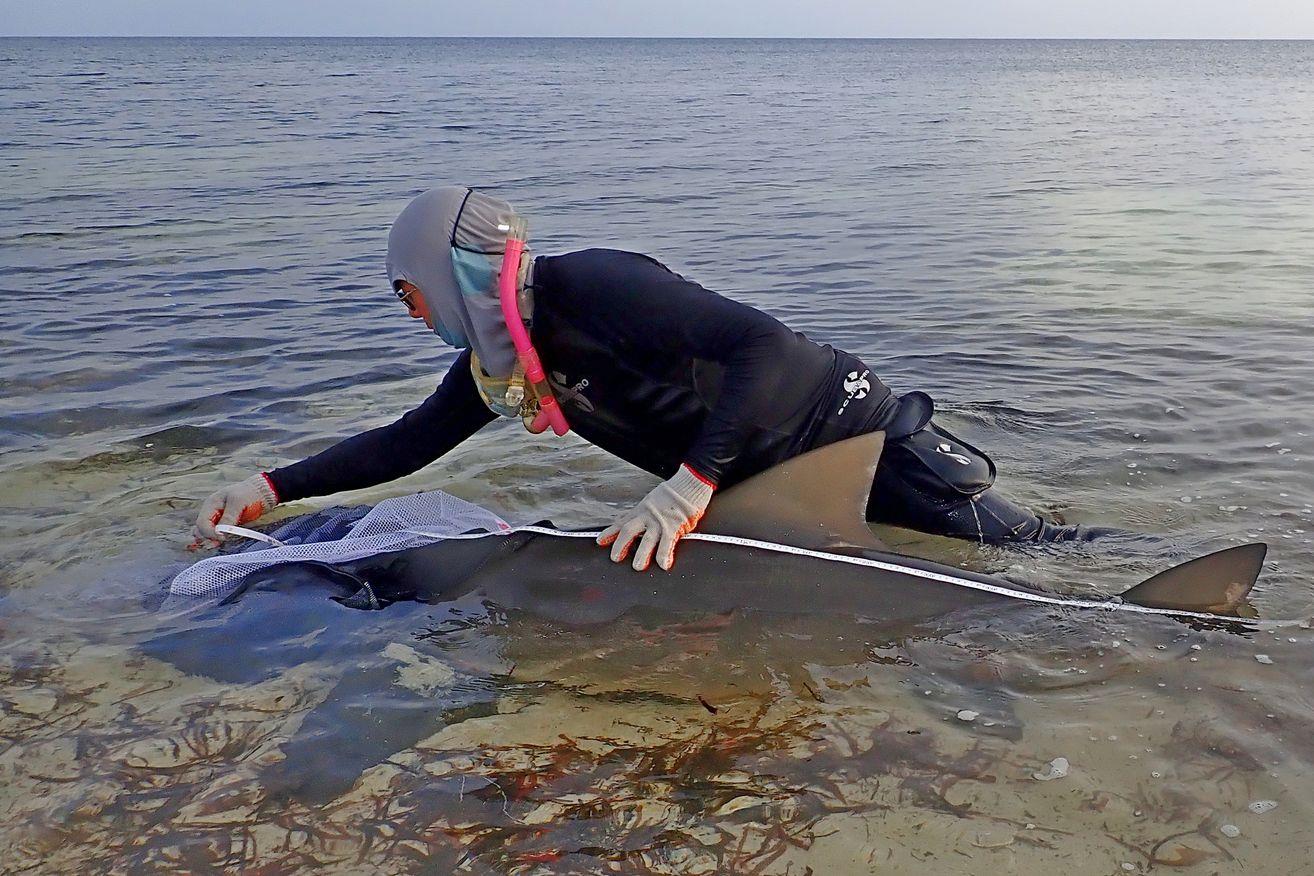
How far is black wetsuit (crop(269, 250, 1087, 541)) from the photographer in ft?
12.0

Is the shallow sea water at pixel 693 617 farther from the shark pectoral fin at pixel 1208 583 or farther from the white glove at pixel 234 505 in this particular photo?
the white glove at pixel 234 505

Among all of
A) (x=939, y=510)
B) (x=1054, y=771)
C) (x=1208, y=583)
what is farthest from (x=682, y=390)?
(x=1208, y=583)

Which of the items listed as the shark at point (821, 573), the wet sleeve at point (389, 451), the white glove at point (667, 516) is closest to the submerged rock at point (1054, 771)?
the shark at point (821, 573)

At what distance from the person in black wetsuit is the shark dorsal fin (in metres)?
0.14

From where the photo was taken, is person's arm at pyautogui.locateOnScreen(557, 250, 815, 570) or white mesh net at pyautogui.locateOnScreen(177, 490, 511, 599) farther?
white mesh net at pyautogui.locateOnScreen(177, 490, 511, 599)

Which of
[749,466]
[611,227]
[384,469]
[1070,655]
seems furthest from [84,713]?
[611,227]

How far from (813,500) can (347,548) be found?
173 centimetres

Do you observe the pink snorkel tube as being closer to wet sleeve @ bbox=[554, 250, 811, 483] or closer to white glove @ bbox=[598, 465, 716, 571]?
wet sleeve @ bbox=[554, 250, 811, 483]

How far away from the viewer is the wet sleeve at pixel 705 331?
3639mm

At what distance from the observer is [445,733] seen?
3.36m

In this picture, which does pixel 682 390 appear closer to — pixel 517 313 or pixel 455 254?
pixel 517 313

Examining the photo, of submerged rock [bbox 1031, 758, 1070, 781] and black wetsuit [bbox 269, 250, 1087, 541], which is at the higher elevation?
black wetsuit [bbox 269, 250, 1087, 541]

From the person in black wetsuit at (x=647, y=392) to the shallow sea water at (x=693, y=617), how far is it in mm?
307

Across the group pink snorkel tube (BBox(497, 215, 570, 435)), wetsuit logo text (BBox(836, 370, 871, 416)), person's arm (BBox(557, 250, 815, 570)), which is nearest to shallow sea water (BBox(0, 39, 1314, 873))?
person's arm (BBox(557, 250, 815, 570))
